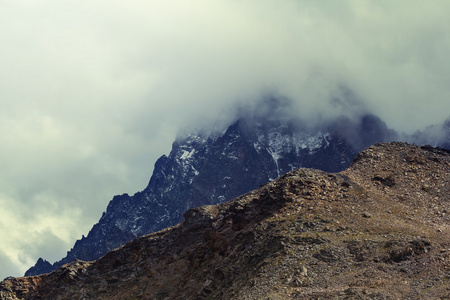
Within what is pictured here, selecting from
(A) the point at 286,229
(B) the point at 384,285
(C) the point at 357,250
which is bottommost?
(B) the point at 384,285

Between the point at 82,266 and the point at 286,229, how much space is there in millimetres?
58843

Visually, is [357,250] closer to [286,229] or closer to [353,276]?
[353,276]

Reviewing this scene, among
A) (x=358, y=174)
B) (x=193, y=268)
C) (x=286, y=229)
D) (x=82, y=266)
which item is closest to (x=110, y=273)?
(x=82, y=266)

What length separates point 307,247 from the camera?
12300 centimetres

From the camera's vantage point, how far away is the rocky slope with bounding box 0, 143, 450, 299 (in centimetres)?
11006

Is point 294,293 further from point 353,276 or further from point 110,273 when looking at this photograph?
point 110,273

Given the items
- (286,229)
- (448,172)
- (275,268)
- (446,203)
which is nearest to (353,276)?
(275,268)

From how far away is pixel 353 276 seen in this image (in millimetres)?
109938

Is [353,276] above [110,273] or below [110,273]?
below

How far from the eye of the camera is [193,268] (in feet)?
481

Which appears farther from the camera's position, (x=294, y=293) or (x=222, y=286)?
(x=222, y=286)

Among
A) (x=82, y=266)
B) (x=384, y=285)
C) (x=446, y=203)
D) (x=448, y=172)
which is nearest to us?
(x=384, y=285)

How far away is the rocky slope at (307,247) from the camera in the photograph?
11006cm

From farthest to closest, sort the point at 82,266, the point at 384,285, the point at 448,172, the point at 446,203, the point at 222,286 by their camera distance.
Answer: the point at 82,266
the point at 448,172
the point at 446,203
the point at 222,286
the point at 384,285
